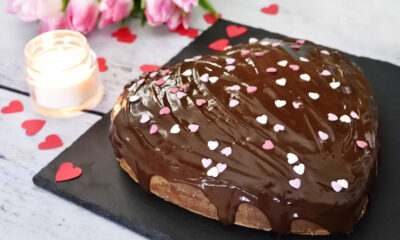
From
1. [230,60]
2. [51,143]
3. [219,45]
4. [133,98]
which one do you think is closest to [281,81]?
[230,60]

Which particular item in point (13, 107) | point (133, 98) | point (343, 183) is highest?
point (343, 183)

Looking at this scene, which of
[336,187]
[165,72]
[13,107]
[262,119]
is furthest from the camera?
[13,107]

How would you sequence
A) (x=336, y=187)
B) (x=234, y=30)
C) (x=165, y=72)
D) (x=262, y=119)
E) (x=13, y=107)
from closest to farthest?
(x=336, y=187) < (x=262, y=119) < (x=165, y=72) < (x=13, y=107) < (x=234, y=30)

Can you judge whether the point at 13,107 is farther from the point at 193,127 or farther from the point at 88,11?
the point at 193,127

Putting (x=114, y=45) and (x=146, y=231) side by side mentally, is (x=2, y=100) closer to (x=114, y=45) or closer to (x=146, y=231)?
(x=114, y=45)

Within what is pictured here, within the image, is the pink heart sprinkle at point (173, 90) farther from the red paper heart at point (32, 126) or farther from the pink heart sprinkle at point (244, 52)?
the red paper heart at point (32, 126)

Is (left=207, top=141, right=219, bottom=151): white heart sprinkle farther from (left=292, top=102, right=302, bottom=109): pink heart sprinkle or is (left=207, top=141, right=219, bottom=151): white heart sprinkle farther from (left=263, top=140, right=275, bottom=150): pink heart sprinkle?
(left=292, top=102, right=302, bottom=109): pink heart sprinkle

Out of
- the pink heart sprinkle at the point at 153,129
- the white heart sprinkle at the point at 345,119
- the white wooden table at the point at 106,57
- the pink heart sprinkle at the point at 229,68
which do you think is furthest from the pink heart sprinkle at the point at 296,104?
the white wooden table at the point at 106,57
